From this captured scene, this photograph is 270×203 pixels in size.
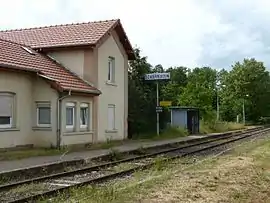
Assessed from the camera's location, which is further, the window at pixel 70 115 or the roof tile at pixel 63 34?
the roof tile at pixel 63 34

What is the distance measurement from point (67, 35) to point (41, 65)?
429 centimetres

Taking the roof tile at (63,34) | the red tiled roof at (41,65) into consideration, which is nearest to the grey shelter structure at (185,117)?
the roof tile at (63,34)

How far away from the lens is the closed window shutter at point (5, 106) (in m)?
20.0

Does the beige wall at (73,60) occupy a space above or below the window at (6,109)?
above

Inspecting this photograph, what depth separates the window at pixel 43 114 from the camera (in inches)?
869

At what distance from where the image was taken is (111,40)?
27.9 metres

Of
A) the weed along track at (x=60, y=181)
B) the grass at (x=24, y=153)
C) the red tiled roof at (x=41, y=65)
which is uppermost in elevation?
the red tiled roof at (x=41, y=65)

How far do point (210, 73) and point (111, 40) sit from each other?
3201 inches

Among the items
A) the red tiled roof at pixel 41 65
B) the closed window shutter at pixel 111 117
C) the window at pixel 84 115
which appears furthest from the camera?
the closed window shutter at pixel 111 117

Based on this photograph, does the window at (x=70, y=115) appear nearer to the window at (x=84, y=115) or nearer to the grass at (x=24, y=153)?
the window at (x=84, y=115)

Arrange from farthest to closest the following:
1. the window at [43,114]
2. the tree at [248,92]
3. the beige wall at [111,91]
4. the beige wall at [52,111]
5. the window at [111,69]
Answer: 1. the tree at [248,92]
2. the window at [111,69]
3. the beige wall at [111,91]
4. the window at [43,114]
5. the beige wall at [52,111]

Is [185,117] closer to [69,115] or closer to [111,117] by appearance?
[111,117]

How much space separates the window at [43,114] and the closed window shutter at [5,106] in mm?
1914

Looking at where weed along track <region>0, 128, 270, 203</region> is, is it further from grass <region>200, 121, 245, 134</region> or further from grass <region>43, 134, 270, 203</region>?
grass <region>200, 121, 245, 134</region>
